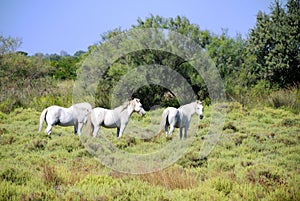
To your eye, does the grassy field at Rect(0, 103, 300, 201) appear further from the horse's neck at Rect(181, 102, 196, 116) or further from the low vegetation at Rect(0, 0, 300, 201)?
the horse's neck at Rect(181, 102, 196, 116)

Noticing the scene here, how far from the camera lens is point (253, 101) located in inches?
731

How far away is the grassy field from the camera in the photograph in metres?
5.47

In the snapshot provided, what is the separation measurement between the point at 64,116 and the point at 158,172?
4.46 m

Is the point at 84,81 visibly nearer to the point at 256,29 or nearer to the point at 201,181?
the point at 201,181

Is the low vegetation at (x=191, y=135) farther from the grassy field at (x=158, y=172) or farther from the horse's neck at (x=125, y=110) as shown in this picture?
the horse's neck at (x=125, y=110)

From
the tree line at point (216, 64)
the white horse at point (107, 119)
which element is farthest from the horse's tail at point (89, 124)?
the tree line at point (216, 64)

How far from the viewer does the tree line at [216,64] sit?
17.9 metres

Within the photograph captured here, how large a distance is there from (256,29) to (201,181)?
21538mm

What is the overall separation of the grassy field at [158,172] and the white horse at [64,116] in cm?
49

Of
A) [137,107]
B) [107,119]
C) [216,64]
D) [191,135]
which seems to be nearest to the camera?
[107,119]

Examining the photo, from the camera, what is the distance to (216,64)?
64.3 feet

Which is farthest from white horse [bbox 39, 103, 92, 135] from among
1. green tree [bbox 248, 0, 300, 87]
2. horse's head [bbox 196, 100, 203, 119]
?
green tree [bbox 248, 0, 300, 87]

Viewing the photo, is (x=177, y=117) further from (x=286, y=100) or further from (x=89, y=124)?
(x=286, y=100)

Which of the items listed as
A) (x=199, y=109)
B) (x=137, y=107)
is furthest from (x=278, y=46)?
(x=137, y=107)
